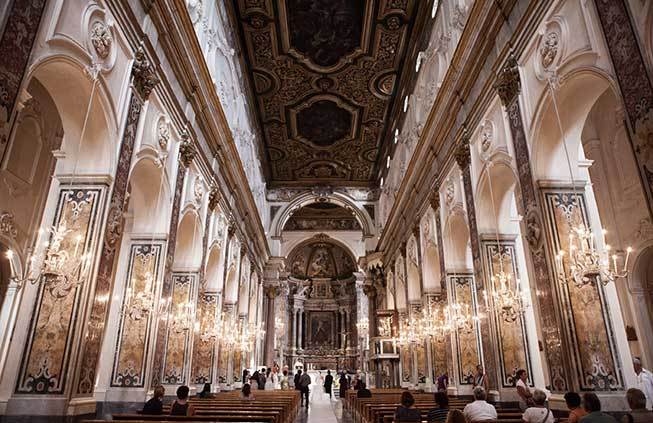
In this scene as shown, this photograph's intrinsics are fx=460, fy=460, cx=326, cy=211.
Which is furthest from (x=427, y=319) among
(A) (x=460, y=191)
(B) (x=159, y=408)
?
(B) (x=159, y=408)

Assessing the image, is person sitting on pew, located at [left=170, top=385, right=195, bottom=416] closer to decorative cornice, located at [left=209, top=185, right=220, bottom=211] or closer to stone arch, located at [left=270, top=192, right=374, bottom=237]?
decorative cornice, located at [left=209, top=185, right=220, bottom=211]

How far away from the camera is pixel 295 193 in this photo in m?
26.0

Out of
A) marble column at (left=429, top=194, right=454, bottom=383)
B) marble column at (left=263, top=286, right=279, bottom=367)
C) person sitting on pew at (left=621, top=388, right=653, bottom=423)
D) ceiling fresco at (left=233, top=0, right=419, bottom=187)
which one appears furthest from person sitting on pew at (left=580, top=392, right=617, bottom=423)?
marble column at (left=263, top=286, right=279, bottom=367)

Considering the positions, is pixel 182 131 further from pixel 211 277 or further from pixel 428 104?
pixel 428 104

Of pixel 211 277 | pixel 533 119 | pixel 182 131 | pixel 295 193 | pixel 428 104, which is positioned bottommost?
pixel 211 277

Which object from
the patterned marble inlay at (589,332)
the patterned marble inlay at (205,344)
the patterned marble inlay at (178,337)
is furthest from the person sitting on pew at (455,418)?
the patterned marble inlay at (205,344)

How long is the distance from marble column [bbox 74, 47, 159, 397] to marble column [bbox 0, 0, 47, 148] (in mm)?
2554

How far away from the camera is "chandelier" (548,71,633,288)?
5547 millimetres

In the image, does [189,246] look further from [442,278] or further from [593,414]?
[593,414]

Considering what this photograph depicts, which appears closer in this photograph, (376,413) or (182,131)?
(376,413)

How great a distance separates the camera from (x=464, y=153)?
33.8ft

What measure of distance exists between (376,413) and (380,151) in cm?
1687

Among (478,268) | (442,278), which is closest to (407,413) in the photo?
(478,268)

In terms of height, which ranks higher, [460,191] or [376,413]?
[460,191]
